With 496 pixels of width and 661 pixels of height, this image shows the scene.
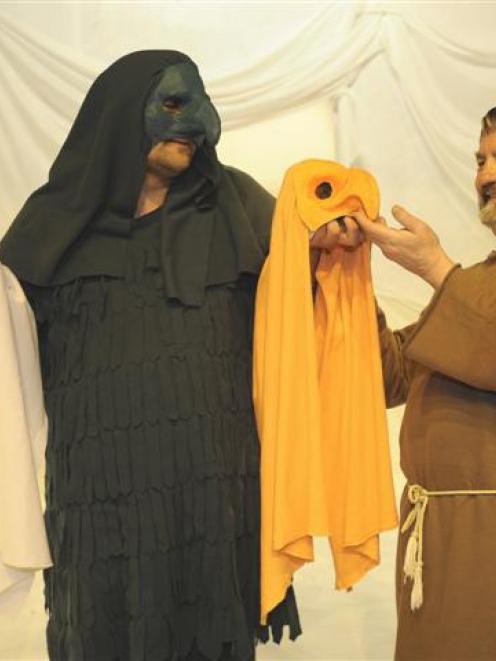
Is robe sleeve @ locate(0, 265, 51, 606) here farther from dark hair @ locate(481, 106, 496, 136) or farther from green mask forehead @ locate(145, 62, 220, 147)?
dark hair @ locate(481, 106, 496, 136)

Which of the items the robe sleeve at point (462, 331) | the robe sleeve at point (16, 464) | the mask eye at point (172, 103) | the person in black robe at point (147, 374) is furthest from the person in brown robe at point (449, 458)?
the robe sleeve at point (16, 464)

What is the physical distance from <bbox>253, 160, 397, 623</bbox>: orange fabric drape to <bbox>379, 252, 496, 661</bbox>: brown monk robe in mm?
88

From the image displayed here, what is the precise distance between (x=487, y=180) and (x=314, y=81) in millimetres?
1830

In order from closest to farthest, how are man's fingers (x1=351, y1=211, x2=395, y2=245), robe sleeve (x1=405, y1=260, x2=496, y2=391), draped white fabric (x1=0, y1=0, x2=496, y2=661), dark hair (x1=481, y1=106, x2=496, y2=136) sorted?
robe sleeve (x1=405, y1=260, x2=496, y2=391)
man's fingers (x1=351, y1=211, x2=395, y2=245)
dark hair (x1=481, y1=106, x2=496, y2=136)
draped white fabric (x1=0, y1=0, x2=496, y2=661)

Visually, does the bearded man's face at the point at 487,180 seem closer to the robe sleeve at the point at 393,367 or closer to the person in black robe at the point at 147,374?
the robe sleeve at the point at 393,367

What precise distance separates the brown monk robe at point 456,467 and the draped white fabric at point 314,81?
1.75 meters

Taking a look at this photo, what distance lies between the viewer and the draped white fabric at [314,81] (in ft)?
10.8

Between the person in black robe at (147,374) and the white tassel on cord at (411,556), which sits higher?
the person in black robe at (147,374)

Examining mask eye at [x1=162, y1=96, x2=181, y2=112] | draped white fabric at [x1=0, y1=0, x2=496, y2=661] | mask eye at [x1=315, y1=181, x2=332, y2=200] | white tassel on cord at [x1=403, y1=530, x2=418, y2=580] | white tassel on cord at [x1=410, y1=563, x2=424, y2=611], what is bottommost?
white tassel on cord at [x1=410, y1=563, x2=424, y2=611]

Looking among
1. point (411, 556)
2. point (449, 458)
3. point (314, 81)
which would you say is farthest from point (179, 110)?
point (314, 81)

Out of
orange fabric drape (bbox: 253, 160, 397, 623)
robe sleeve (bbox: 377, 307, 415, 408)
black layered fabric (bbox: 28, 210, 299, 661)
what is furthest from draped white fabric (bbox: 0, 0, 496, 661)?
black layered fabric (bbox: 28, 210, 299, 661)

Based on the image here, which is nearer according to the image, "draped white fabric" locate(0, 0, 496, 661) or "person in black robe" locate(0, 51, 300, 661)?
"person in black robe" locate(0, 51, 300, 661)

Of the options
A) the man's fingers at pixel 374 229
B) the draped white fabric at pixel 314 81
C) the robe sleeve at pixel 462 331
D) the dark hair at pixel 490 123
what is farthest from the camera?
the draped white fabric at pixel 314 81

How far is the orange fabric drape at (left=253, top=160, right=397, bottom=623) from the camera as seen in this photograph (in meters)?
1.52
